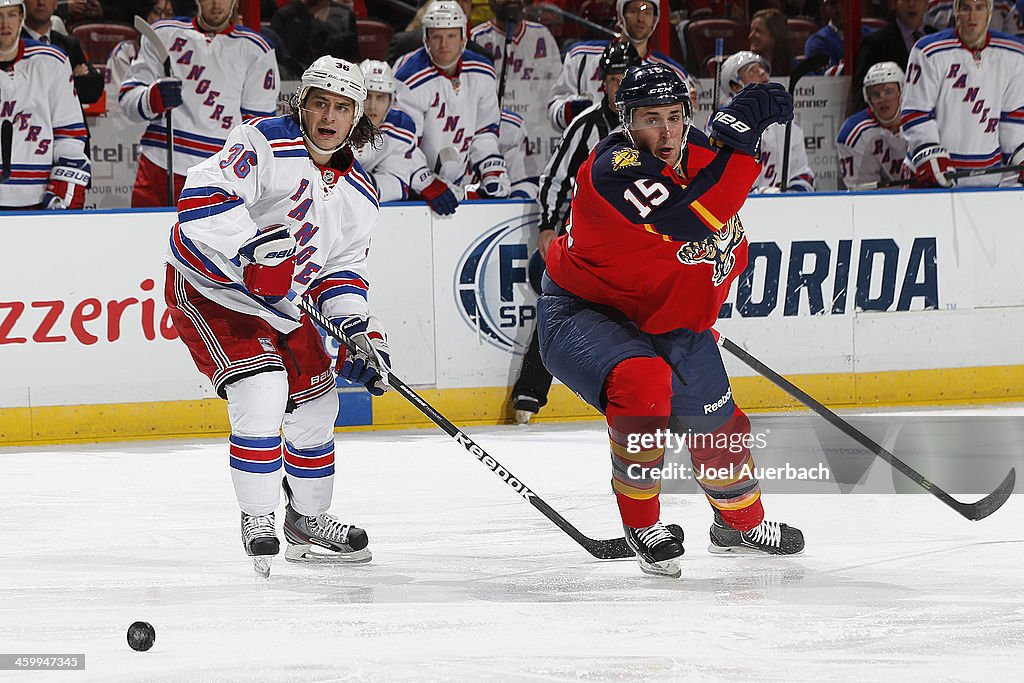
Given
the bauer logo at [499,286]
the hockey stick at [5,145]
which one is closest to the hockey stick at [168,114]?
the hockey stick at [5,145]

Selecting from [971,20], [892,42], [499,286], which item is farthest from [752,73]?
[499,286]

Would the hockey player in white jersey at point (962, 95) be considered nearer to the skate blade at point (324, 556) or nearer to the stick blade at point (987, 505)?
the stick blade at point (987, 505)

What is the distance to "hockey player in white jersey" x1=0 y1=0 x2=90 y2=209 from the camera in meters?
5.69

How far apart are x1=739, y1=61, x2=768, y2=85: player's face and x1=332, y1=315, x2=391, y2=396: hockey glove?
3661mm

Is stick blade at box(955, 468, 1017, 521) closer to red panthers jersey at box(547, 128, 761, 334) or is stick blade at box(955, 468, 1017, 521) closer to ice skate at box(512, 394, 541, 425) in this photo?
red panthers jersey at box(547, 128, 761, 334)

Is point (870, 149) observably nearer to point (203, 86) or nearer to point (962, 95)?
point (962, 95)

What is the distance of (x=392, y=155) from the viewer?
5848 mm

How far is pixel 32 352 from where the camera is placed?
538 cm

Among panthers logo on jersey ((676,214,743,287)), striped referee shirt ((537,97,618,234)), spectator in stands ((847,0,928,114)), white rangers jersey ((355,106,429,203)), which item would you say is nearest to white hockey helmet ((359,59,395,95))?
white rangers jersey ((355,106,429,203))

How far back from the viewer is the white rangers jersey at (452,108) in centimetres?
609

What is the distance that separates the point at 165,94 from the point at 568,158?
154cm

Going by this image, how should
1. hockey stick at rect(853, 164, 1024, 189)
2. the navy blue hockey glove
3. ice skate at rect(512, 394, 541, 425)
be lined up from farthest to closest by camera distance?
1. hockey stick at rect(853, 164, 1024, 189)
2. ice skate at rect(512, 394, 541, 425)
3. the navy blue hockey glove

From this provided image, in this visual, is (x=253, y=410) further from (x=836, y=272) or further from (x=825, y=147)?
(x=825, y=147)

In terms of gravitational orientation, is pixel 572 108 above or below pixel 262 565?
above
